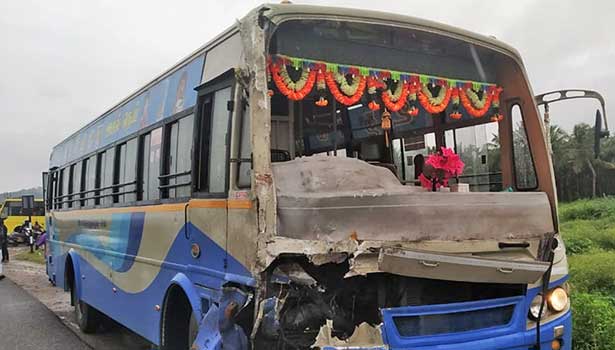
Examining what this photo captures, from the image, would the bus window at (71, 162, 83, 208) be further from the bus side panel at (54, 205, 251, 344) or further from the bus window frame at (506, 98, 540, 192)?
the bus window frame at (506, 98, 540, 192)

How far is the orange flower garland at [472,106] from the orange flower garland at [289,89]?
4.67ft

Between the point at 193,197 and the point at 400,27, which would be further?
the point at 193,197

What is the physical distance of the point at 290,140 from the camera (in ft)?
15.1

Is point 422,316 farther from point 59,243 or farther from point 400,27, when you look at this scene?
point 59,243

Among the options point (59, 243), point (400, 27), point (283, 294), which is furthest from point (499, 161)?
point (59, 243)

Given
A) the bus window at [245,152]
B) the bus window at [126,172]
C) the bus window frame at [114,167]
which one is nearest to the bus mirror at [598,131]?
the bus window at [245,152]

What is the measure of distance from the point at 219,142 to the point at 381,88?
130cm

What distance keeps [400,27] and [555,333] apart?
238 cm

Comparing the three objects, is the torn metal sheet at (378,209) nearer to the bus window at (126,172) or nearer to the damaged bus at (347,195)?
the damaged bus at (347,195)

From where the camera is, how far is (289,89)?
4020 mm

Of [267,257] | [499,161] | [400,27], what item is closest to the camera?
[267,257]

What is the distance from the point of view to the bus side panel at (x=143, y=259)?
438 cm

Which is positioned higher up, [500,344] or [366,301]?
[366,301]

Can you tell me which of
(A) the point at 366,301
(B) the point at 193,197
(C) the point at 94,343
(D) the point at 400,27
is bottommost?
(C) the point at 94,343
